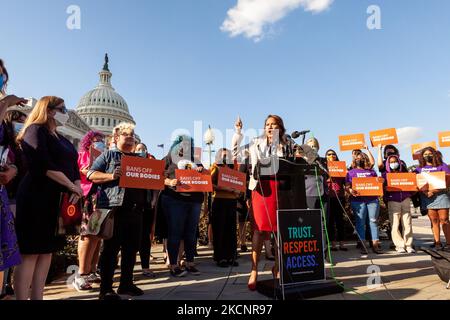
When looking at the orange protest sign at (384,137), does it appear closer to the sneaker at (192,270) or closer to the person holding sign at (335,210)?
the person holding sign at (335,210)

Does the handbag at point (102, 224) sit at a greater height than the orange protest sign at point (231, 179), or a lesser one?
lesser

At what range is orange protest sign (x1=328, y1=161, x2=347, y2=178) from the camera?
7168mm

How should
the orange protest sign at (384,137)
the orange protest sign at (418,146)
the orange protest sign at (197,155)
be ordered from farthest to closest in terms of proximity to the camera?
the orange protest sign at (418,146)
the orange protest sign at (384,137)
the orange protest sign at (197,155)

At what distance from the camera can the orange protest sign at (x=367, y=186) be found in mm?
6727

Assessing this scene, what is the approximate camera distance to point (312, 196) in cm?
575

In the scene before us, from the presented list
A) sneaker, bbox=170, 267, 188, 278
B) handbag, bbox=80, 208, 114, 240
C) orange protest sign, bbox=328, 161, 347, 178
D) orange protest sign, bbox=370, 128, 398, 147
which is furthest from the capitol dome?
handbag, bbox=80, 208, 114, 240

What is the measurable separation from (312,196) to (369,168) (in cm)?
231

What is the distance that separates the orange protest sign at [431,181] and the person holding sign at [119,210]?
5943 mm

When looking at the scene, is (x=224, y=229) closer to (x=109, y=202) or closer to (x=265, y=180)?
(x=265, y=180)

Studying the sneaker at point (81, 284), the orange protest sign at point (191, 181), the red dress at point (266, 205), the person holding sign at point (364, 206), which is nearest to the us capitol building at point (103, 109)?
the person holding sign at point (364, 206)

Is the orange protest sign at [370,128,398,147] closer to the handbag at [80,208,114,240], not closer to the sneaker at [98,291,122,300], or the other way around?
the handbag at [80,208,114,240]
